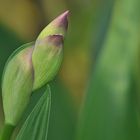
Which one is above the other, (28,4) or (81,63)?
(28,4)

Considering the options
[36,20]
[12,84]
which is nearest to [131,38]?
[12,84]

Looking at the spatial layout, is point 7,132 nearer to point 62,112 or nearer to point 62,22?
point 62,22

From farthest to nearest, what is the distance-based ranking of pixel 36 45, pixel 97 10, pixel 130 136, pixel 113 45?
pixel 97 10 → pixel 113 45 → pixel 130 136 → pixel 36 45

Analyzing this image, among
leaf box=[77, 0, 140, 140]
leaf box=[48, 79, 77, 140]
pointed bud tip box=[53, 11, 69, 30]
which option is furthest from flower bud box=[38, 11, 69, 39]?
leaf box=[48, 79, 77, 140]

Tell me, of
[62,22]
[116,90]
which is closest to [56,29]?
[62,22]

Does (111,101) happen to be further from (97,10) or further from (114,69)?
(97,10)

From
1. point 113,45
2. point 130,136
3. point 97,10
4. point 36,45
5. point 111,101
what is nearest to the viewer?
point 36,45

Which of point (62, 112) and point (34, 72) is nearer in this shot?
point (34, 72)
